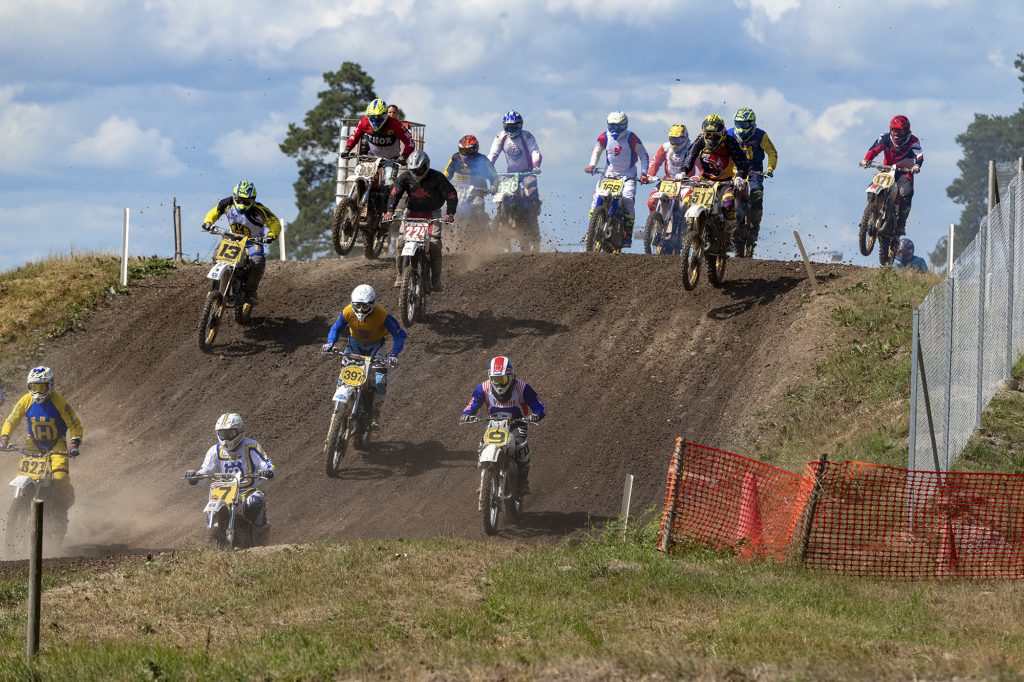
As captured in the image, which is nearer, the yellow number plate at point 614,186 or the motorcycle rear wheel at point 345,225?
the motorcycle rear wheel at point 345,225

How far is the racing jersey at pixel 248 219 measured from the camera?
22.0 m

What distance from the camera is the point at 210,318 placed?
2208 cm

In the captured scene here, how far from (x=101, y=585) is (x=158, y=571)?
0.58m

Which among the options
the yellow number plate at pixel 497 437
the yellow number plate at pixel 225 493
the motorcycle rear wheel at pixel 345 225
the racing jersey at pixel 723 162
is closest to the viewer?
the yellow number plate at pixel 225 493

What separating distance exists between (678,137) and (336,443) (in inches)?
398

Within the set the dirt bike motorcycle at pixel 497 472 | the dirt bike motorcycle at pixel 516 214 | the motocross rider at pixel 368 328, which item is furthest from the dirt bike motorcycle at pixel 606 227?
the dirt bike motorcycle at pixel 497 472

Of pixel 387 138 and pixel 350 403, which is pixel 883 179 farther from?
pixel 350 403

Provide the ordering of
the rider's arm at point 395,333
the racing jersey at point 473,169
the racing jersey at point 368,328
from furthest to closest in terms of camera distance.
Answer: the racing jersey at point 473,169, the racing jersey at point 368,328, the rider's arm at point 395,333

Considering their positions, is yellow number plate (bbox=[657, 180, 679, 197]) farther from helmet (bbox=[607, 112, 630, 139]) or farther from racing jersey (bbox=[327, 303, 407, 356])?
racing jersey (bbox=[327, 303, 407, 356])

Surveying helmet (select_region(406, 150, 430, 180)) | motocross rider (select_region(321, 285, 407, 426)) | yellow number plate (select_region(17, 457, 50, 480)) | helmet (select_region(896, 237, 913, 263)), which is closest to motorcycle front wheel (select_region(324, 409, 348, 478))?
motocross rider (select_region(321, 285, 407, 426))

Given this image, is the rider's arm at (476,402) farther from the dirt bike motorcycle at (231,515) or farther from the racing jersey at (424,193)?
the racing jersey at (424,193)

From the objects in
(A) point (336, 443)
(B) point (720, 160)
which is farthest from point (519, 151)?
(A) point (336, 443)

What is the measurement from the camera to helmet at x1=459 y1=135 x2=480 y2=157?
25.5 meters

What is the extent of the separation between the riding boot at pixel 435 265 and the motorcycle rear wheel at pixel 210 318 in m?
3.42
